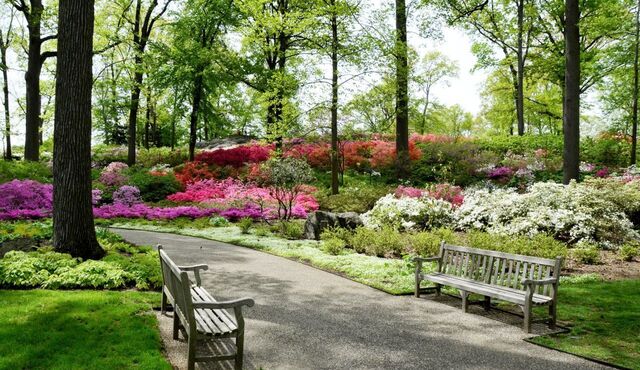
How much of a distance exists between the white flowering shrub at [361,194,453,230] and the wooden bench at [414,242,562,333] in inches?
198

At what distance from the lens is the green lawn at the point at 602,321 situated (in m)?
4.78

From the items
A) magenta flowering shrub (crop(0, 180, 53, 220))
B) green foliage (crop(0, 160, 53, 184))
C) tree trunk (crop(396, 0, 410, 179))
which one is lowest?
magenta flowering shrub (crop(0, 180, 53, 220))

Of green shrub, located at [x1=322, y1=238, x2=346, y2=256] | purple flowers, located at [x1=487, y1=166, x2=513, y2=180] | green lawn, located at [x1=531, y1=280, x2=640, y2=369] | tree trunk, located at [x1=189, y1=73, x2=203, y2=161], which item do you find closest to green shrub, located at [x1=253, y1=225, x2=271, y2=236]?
green shrub, located at [x1=322, y1=238, x2=346, y2=256]

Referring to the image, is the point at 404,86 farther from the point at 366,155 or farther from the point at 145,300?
the point at 145,300

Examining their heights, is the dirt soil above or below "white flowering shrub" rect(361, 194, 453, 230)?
below

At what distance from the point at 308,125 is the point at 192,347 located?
605 inches

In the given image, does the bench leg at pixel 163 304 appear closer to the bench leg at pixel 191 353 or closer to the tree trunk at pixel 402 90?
the bench leg at pixel 191 353

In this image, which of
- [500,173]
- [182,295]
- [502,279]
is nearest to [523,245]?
[502,279]

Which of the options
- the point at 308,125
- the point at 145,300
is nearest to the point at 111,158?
the point at 308,125

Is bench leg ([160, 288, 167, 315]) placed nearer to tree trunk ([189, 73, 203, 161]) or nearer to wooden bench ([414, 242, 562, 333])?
wooden bench ([414, 242, 562, 333])

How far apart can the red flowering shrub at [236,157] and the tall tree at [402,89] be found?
685 centimetres

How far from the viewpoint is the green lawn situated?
4.78 metres

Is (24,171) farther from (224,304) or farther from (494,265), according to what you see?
(494,265)

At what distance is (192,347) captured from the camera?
3.86 meters
